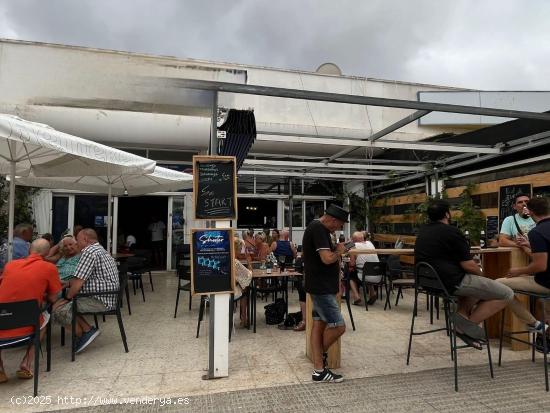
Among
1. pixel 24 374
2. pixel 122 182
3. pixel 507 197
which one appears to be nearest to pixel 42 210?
pixel 122 182

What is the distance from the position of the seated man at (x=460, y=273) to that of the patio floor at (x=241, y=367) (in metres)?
0.53

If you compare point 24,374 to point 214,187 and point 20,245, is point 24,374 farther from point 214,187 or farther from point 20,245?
point 214,187

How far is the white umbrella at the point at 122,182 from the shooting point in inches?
241

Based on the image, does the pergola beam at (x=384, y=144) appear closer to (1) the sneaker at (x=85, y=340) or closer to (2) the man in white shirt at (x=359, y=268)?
(2) the man in white shirt at (x=359, y=268)

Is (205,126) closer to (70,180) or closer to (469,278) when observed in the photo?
(70,180)

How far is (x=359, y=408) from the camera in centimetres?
270

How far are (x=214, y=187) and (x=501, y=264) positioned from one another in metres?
3.37

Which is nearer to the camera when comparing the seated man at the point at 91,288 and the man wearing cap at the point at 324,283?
the man wearing cap at the point at 324,283

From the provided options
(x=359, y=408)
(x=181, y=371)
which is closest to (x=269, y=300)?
(x=181, y=371)

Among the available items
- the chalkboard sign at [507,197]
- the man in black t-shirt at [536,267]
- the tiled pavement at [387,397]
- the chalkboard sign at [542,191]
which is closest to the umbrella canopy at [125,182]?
the tiled pavement at [387,397]

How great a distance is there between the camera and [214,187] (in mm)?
3256

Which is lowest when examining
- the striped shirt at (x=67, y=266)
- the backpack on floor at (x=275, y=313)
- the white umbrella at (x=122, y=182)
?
the backpack on floor at (x=275, y=313)

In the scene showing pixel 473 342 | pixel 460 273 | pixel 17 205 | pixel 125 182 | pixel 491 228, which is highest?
pixel 125 182

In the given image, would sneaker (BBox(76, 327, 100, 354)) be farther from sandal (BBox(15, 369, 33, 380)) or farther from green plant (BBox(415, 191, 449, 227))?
green plant (BBox(415, 191, 449, 227))
